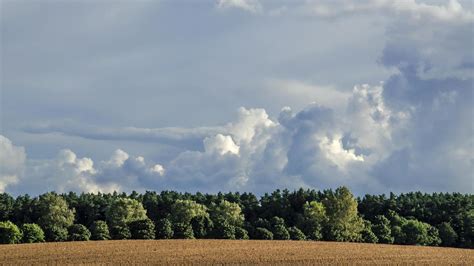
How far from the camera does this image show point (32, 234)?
111 m

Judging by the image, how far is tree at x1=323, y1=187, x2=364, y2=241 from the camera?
128m

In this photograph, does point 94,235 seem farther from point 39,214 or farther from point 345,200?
point 345,200

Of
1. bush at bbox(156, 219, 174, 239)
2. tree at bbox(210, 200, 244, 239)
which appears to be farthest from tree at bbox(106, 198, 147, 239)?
bush at bbox(156, 219, 174, 239)

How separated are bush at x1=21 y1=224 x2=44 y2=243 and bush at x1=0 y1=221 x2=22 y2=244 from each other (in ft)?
2.76

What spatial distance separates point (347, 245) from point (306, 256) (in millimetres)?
21740

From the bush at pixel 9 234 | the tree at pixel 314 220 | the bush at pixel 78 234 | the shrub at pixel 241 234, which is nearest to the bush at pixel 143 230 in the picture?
the bush at pixel 78 234

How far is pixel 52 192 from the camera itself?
499ft

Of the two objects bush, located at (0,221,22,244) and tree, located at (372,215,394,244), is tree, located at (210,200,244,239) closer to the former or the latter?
tree, located at (372,215,394,244)

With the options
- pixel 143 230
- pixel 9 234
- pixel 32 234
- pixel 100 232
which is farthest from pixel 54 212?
pixel 143 230

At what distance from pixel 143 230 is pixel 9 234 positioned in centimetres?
1785

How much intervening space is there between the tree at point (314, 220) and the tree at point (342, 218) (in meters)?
1.31

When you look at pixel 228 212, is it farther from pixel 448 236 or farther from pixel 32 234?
pixel 32 234

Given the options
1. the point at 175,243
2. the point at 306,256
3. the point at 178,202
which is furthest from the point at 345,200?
the point at 306,256

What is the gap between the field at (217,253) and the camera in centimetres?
8238
